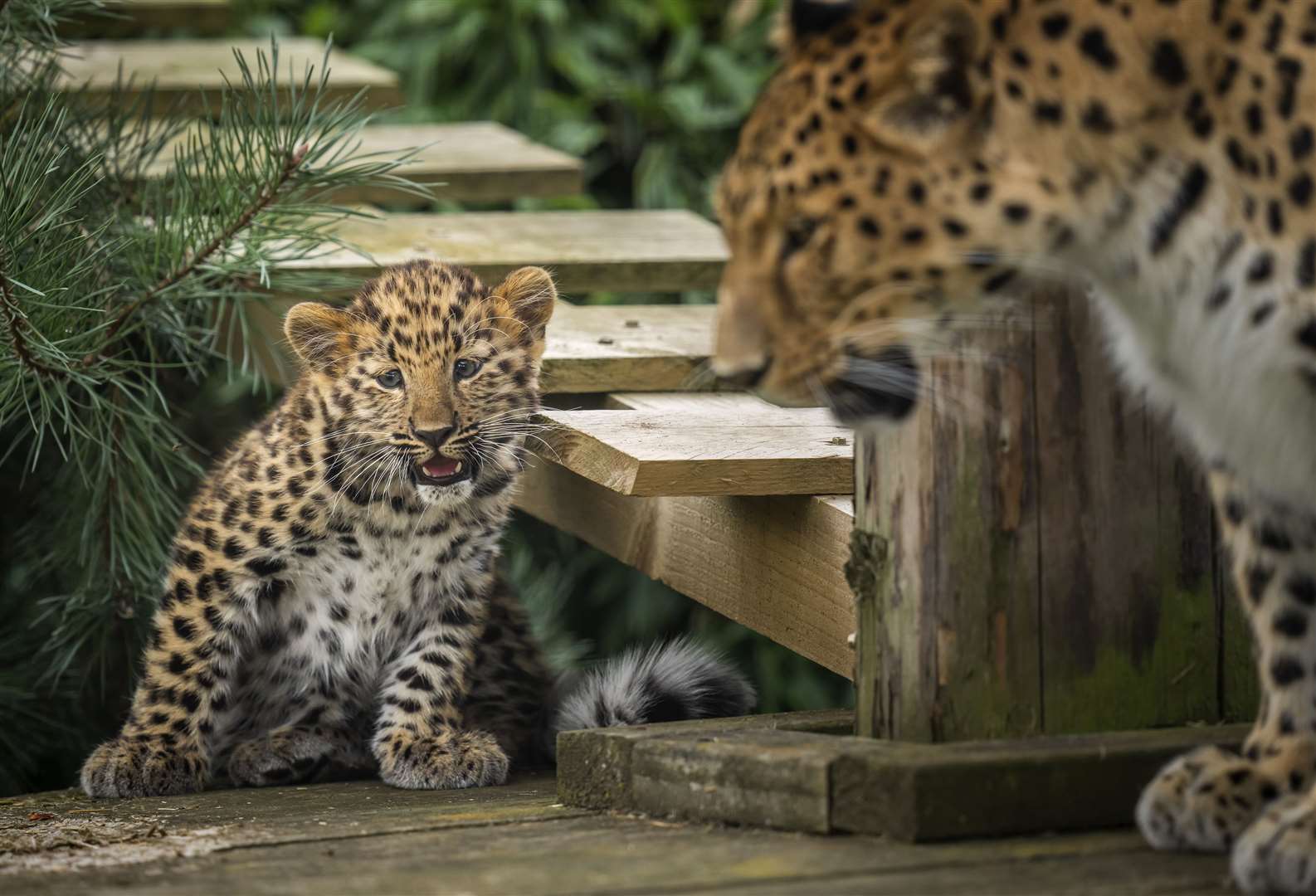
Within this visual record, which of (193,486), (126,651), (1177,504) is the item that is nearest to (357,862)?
(1177,504)

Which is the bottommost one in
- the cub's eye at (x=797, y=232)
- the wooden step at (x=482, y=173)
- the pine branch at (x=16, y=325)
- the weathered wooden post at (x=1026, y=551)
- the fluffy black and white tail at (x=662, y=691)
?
the fluffy black and white tail at (x=662, y=691)

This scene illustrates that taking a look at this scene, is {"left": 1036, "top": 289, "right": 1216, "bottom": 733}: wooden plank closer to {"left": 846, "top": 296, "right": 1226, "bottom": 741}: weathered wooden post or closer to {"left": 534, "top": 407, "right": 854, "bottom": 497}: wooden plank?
{"left": 846, "top": 296, "right": 1226, "bottom": 741}: weathered wooden post

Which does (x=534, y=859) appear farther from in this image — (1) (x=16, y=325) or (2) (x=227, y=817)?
(1) (x=16, y=325)

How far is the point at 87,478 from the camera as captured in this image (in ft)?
15.5

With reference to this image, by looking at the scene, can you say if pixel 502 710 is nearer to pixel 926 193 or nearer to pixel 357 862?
pixel 357 862

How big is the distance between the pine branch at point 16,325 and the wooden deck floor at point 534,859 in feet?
3.46

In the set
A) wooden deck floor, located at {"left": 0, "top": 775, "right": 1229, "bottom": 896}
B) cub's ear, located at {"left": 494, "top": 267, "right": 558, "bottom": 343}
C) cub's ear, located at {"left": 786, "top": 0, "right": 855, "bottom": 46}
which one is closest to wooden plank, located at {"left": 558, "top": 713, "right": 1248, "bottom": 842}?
wooden deck floor, located at {"left": 0, "top": 775, "right": 1229, "bottom": 896}

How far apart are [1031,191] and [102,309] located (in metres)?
2.53

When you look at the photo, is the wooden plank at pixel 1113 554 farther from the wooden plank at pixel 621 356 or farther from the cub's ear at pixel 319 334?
the cub's ear at pixel 319 334

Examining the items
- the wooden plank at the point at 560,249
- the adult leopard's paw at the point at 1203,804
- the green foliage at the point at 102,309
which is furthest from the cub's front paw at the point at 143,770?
the adult leopard's paw at the point at 1203,804

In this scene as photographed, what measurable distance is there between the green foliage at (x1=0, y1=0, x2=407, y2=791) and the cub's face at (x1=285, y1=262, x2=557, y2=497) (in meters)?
0.21

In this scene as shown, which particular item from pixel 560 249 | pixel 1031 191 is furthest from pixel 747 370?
pixel 560 249

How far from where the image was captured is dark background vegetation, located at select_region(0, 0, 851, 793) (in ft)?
27.1

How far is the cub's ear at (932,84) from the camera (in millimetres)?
2453
